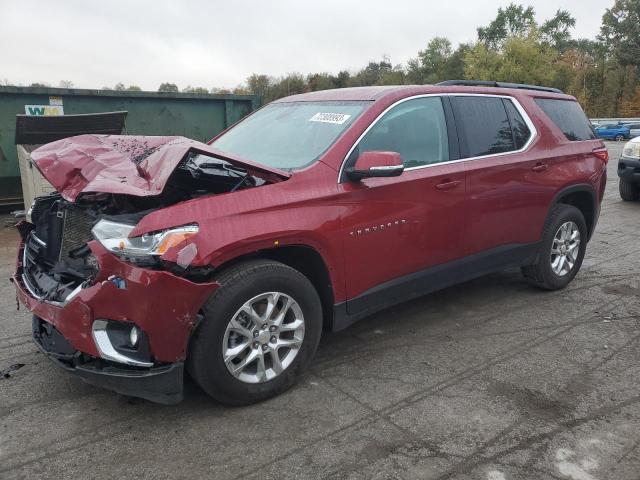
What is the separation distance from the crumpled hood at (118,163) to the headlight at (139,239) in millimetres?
192

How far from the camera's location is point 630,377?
3428mm

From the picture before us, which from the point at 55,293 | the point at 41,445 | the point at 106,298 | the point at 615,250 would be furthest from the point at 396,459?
the point at 615,250

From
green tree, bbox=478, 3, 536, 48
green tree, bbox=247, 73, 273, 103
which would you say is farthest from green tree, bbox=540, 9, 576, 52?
green tree, bbox=247, 73, 273, 103

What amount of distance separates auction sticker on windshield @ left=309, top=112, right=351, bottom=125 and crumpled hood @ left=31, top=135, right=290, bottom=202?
690mm

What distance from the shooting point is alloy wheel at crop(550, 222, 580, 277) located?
16.4 feet

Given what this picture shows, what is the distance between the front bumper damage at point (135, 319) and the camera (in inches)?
103

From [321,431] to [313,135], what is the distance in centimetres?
186

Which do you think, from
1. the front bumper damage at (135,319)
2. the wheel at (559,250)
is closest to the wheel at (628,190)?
the wheel at (559,250)

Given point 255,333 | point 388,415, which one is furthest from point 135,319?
point 388,415

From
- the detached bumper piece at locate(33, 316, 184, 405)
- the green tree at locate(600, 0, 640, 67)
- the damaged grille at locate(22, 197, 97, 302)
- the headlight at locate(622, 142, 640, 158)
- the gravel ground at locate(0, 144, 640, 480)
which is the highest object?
the green tree at locate(600, 0, 640, 67)

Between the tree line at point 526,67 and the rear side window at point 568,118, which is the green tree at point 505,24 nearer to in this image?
the tree line at point 526,67

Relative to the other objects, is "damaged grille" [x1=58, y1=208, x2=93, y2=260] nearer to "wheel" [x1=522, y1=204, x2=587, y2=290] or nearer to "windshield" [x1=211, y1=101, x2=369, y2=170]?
"windshield" [x1=211, y1=101, x2=369, y2=170]

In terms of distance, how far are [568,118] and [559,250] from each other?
1.24 meters

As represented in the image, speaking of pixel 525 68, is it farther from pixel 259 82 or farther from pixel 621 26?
pixel 259 82
